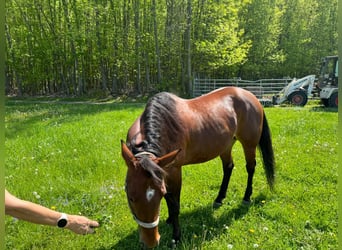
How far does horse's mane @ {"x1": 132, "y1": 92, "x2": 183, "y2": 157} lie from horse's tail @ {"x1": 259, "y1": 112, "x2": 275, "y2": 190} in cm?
191

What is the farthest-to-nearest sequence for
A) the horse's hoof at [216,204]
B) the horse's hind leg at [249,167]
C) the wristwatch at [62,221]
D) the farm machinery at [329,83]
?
the farm machinery at [329,83] < the horse's hind leg at [249,167] < the horse's hoof at [216,204] < the wristwatch at [62,221]

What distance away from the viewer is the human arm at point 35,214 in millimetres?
1712

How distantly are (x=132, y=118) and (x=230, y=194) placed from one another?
6.19 m

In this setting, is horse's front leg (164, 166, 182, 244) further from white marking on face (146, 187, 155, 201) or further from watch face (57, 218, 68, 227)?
watch face (57, 218, 68, 227)

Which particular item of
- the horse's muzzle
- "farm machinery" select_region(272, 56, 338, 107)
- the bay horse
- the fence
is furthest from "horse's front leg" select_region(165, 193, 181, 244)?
the fence

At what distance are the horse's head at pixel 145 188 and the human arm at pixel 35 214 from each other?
44 centimetres

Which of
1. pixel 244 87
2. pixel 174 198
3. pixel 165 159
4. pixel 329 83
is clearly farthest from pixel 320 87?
pixel 165 159

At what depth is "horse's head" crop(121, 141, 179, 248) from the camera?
2.40 meters

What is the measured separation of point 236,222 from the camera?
375cm

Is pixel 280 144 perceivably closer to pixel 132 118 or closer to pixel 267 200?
pixel 267 200

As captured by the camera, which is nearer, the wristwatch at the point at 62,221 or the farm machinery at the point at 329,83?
the wristwatch at the point at 62,221

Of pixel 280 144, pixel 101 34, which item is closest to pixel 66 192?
pixel 280 144

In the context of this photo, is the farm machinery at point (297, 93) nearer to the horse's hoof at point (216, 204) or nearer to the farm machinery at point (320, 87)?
the farm machinery at point (320, 87)

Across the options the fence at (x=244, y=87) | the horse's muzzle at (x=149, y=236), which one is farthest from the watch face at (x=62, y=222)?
the fence at (x=244, y=87)
